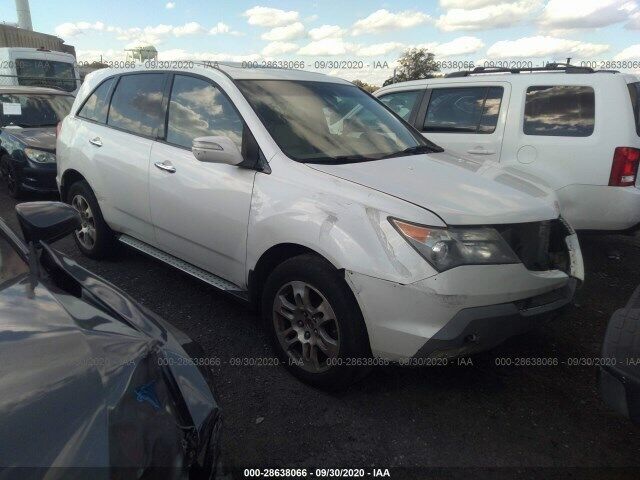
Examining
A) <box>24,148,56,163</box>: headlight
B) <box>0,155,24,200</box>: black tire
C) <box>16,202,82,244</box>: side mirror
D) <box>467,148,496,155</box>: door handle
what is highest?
<box>16,202,82,244</box>: side mirror

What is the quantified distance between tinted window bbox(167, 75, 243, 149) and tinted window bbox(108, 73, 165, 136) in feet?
0.61

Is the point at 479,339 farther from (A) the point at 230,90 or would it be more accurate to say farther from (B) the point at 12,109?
(B) the point at 12,109

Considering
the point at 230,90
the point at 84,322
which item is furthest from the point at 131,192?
the point at 84,322

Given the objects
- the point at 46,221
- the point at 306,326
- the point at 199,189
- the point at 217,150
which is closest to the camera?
the point at 46,221

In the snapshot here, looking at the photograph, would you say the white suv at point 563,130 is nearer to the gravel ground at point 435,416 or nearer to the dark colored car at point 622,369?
the gravel ground at point 435,416

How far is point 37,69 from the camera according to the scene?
567 inches

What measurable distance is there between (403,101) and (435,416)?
4.32 meters

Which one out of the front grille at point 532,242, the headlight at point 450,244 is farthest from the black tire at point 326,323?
the front grille at point 532,242

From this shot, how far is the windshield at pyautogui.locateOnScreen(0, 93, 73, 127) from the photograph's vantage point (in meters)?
7.36

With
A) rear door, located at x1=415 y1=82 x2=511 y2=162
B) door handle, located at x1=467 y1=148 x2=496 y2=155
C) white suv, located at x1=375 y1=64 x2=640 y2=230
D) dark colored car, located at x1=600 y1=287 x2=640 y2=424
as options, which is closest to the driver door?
dark colored car, located at x1=600 y1=287 x2=640 y2=424

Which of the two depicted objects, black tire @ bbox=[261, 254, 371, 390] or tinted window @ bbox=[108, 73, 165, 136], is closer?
black tire @ bbox=[261, 254, 371, 390]

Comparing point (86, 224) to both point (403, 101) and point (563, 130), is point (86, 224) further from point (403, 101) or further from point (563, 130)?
point (563, 130)

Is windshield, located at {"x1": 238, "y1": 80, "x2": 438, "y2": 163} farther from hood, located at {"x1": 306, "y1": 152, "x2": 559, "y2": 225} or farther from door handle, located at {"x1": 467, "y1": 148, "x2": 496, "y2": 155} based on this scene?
door handle, located at {"x1": 467, "y1": 148, "x2": 496, "y2": 155}

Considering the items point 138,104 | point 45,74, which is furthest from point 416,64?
point 138,104
